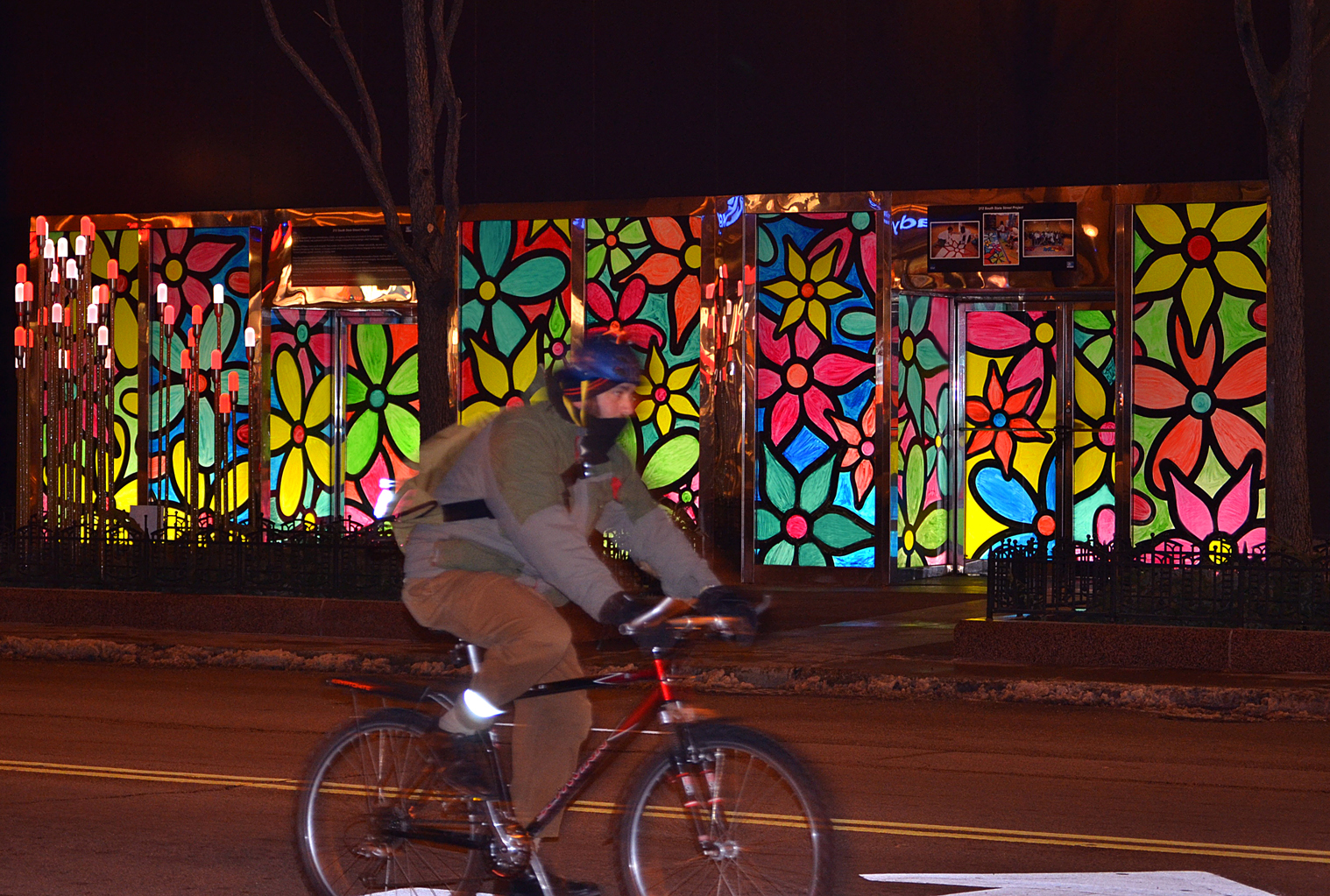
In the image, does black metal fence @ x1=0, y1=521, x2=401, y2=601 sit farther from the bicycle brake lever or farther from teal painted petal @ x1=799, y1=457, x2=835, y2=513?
the bicycle brake lever

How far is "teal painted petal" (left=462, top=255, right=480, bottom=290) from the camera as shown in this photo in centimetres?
2064

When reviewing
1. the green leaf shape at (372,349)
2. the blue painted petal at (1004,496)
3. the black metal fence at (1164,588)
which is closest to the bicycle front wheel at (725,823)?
the black metal fence at (1164,588)

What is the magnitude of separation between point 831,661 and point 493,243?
8.94m

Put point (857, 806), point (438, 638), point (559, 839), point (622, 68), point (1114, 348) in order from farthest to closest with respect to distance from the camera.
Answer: point (622, 68) < point (1114, 348) < point (438, 638) < point (857, 806) < point (559, 839)

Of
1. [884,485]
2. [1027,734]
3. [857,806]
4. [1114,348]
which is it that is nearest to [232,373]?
[884,485]

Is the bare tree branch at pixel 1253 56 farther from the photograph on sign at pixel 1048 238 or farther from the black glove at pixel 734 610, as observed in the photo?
the black glove at pixel 734 610

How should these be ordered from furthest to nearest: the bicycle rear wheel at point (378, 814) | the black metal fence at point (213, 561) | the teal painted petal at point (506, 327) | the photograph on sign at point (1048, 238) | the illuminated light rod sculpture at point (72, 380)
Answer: the teal painted petal at point (506, 327)
the photograph on sign at point (1048, 238)
the illuminated light rod sculpture at point (72, 380)
the black metal fence at point (213, 561)
the bicycle rear wheel at point (378, 814)

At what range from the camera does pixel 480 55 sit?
2070cm

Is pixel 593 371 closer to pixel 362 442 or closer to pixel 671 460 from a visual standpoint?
pixel 671 460

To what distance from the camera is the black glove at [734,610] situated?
16.9 feet

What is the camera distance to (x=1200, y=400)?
17984 mm

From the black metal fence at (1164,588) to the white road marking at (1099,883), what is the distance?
6184 millimetres

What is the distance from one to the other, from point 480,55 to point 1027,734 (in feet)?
41.1

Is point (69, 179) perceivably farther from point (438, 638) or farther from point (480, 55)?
point (438, 638)
